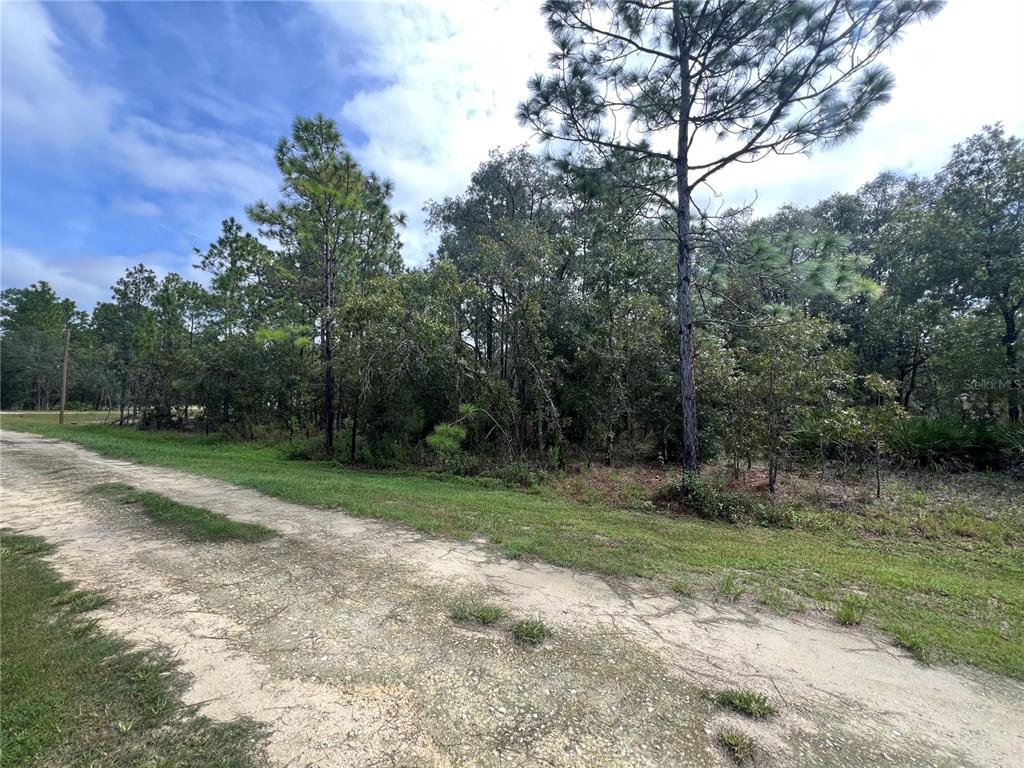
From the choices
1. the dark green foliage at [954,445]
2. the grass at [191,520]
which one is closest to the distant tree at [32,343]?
the grass at [191,520]

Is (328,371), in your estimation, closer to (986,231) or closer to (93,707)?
(93,707)

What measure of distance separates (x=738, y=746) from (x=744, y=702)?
0.31 meters

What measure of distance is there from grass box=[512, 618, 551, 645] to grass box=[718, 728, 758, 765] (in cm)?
110

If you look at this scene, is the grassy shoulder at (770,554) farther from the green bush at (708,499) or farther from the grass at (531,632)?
the grass at (531,632)

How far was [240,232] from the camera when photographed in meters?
20.8

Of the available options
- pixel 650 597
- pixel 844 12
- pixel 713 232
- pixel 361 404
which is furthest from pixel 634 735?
pixel 361 404

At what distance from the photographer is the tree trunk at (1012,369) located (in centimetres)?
973

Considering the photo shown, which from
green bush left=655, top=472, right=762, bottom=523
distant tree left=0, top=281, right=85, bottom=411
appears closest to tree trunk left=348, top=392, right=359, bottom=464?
green bush left=655, top=472, right=762, bottom=523

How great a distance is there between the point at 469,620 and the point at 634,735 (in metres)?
1.33

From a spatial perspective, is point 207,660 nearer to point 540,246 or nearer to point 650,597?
point 650,597

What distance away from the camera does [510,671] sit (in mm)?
2525

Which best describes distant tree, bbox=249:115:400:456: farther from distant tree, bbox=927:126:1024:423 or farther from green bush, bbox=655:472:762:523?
distant tree, bbox=927:126:1024:423

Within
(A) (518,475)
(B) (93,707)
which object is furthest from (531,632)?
(A) (518,475)

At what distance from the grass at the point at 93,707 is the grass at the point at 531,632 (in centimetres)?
147
